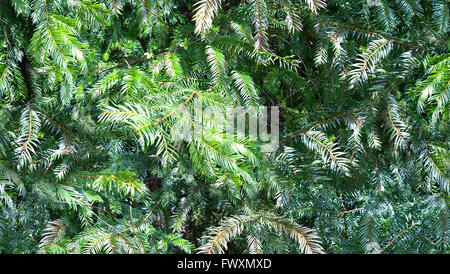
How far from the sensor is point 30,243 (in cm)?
110

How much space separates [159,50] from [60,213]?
2.15 feet

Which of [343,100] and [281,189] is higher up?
[343,100]

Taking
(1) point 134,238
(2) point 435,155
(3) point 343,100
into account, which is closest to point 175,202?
(1) point 134,238

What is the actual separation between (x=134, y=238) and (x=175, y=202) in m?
0.32

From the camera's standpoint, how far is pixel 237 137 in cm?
94

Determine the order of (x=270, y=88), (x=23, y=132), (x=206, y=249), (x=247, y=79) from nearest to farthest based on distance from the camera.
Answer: (x=206, y=249) → (x=23, y=132) → (x=247, y=79) → (x=270, y=88)

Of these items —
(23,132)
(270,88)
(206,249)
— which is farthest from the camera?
(270,88)

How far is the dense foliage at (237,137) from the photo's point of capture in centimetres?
102

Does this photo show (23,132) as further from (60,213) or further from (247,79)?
(247,79)

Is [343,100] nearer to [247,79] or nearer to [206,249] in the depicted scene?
[247,79]

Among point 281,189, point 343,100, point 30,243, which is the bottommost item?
point 30,243

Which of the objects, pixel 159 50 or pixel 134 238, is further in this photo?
pixel 159 50

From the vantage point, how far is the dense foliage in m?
1.02

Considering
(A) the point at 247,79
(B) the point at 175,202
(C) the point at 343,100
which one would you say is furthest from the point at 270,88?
(B) the point at 175,202
